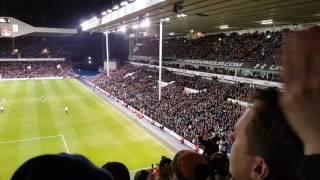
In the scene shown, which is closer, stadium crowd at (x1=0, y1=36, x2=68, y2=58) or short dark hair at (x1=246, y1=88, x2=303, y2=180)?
short dark hair at (x1=246, y1=88, x2=303, y2=180)

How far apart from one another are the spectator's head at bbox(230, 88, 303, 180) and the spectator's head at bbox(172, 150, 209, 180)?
112 cm

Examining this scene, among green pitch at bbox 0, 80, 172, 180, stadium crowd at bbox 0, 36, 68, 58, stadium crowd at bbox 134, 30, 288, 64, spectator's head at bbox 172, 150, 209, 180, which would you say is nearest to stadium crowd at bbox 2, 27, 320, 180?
spectator's head at bbox 172, 150, 209, 180

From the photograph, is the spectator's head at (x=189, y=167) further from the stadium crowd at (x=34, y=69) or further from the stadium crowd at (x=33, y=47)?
the stadium crowd at (x=33, y=47)

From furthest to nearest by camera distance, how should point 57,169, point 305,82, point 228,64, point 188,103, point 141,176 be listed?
point 228,64
point 188,103
point 141,176
point 57,169
point 305,82

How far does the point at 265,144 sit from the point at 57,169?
2.86ft

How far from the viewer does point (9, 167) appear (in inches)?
794

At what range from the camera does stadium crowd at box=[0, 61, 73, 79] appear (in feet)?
241

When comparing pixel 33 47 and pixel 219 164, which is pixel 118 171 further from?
pixel 33 47

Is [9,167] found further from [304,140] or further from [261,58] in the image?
[261,58]

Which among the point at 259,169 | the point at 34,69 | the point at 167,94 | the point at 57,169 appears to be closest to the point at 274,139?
the point at 259,169

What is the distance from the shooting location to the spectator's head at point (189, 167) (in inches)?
107

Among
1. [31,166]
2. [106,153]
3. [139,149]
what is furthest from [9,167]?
[31,166]

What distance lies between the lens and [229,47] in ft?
143

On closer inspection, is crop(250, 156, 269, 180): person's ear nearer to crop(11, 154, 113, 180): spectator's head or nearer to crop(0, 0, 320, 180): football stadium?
crop(0, 0, 320, 180): football stadium
